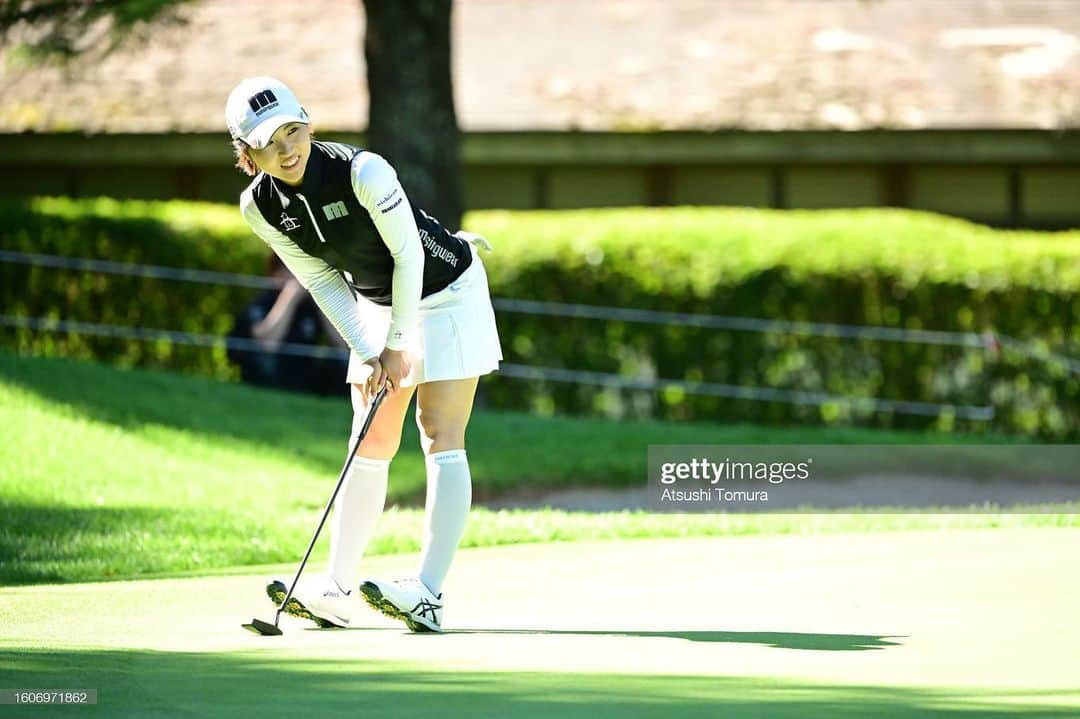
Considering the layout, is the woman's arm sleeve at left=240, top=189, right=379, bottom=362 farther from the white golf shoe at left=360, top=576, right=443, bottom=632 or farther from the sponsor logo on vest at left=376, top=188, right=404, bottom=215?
the white golf shoe at left=360, top=576, right=443, bottom=632

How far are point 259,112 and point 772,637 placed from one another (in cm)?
232

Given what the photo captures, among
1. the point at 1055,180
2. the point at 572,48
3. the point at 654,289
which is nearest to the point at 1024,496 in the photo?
the point at 654,289

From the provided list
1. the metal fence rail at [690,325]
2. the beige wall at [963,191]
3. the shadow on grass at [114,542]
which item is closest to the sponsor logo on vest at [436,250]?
the shadow on grass at [114,542]

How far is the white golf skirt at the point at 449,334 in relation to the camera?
6234mm

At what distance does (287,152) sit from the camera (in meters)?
5.88

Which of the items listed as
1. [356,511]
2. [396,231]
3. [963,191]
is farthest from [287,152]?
[963,191]

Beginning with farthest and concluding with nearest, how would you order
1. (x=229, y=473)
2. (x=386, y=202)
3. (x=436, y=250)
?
1. (x=229, y=473)
2. (x=436, y=250)
3. (x=386, y=202)

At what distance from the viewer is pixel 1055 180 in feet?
64.3

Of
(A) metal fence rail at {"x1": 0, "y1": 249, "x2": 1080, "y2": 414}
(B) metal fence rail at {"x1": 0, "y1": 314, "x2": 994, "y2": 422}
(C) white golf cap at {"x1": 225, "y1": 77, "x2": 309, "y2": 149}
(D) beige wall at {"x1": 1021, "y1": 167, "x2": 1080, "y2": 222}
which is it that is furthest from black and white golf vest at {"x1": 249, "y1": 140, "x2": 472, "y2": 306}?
(D) beige wall at {"x1": 1021, "y1": 167, "x2": 1080, "y2": 222}

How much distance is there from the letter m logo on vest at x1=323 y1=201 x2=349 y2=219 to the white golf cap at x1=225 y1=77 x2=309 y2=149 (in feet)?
1.05

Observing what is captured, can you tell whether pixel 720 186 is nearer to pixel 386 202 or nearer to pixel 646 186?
pixel 646 186

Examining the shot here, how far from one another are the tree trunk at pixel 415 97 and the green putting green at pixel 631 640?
7.00 meters

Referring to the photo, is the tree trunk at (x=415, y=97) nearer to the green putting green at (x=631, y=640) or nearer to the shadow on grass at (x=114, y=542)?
the shadow on grass at (x=114, y=542)

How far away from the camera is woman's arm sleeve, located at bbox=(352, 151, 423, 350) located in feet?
19.5
